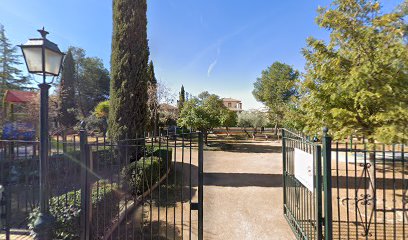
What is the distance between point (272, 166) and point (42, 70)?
9.58 metres

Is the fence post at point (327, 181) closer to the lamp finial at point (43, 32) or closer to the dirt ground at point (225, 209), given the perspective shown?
the dirt ground at point (225, 209)

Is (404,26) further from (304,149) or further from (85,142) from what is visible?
(85,142)

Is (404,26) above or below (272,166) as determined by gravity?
above

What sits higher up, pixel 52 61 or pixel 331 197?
pixel 52 61

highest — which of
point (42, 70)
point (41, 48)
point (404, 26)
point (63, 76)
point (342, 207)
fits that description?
point (63, 76)

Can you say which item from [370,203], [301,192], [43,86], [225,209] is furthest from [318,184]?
[43,86]

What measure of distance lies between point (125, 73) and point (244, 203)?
6484 mm

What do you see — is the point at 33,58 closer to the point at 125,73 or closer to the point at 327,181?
the point at 327,181

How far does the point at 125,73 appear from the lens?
7.99 meters

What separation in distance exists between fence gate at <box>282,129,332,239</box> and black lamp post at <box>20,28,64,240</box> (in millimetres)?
3924

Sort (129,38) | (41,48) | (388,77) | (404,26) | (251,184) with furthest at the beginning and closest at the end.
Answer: (129,38) < (251,184) < (404,26) < (388,77) < (41,48)

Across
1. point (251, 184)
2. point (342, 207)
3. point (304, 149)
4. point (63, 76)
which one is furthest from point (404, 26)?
point (63, 76)

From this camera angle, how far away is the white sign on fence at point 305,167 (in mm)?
3141

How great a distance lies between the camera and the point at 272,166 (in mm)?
9930
